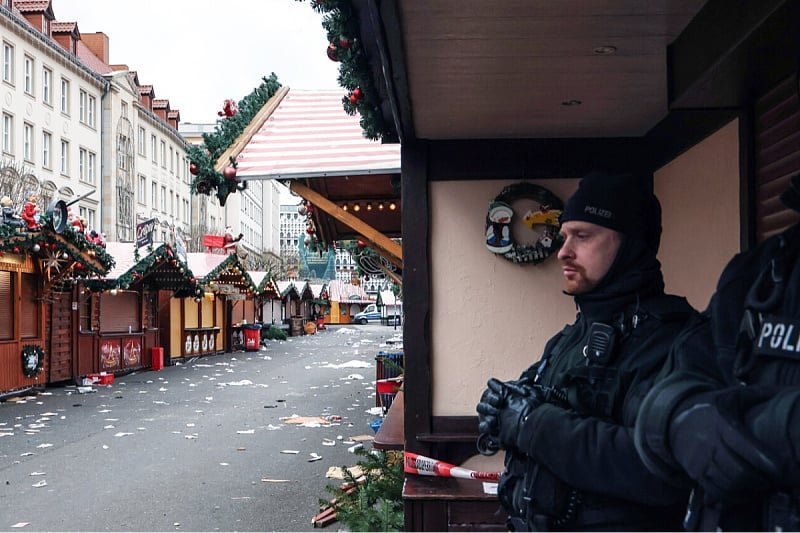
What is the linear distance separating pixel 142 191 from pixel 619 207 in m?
54.8

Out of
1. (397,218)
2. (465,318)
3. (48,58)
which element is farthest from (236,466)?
(48,58)

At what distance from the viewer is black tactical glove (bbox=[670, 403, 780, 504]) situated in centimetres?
136

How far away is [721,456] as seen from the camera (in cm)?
140

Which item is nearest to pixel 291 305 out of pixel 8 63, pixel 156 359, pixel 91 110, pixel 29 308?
pixel 91 110

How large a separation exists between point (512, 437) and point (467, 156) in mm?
3486

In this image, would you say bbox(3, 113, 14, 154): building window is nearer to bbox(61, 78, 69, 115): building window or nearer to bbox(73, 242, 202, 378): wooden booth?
bbox(61, 78, 69, 115): building window

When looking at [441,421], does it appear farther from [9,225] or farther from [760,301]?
[9,225]

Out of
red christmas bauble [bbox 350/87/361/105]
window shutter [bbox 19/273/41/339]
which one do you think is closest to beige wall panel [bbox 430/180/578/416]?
red christmas bauble [bbox 350/87/361/105]

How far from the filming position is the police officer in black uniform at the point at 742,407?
135cm

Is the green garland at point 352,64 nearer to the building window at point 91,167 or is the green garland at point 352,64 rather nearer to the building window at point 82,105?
the building window at point 82,105

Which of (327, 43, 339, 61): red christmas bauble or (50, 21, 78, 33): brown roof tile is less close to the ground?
(50, 21, 78, 33): brown roof tile

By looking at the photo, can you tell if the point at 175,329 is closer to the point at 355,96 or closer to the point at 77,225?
the point at 77,225

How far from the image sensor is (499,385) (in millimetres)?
2367

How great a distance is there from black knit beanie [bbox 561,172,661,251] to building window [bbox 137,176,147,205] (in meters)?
53.9
